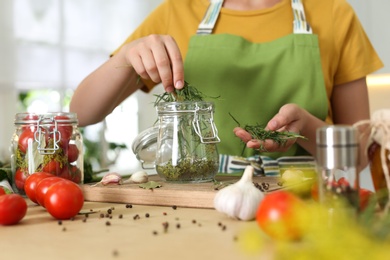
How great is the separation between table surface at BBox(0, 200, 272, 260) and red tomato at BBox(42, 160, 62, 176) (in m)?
0.16

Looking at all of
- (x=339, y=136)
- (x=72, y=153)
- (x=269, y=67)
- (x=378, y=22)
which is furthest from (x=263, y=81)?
(x=378, y=22)

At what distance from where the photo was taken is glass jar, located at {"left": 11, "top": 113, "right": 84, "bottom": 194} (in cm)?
123

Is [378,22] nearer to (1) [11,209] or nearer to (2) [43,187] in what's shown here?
(2) [43,187]

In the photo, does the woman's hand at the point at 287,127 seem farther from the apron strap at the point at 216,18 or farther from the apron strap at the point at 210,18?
the apron strap at the point at 210,18

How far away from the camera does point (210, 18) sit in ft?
5.52

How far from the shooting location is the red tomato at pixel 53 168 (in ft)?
4.02

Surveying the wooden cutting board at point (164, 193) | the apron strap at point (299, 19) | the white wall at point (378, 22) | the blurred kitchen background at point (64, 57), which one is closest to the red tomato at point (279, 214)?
the wooden cutting board at point (164, 193)

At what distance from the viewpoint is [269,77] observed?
5.29ft

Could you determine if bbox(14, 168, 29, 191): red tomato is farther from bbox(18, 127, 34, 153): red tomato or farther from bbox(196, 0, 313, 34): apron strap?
bbox(196, 0, 313, 34): apron strap

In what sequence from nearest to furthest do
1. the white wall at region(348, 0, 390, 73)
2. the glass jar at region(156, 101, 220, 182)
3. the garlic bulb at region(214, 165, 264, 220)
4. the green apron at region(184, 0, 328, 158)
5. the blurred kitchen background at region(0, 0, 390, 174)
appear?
1. the garlic bulb at region(214, 165, 264, 220)
2. the glass jar at region(156, 101, 220, 182)
3. the green apron at region(184, 0, 328, 158)
4. the white wall at region(348, 0, 390, 73)
5. the blurred kitchen background at region(0, 0, 390, 174)

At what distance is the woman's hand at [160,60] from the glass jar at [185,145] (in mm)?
53

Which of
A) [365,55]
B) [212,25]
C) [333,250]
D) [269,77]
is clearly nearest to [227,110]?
[269,77]

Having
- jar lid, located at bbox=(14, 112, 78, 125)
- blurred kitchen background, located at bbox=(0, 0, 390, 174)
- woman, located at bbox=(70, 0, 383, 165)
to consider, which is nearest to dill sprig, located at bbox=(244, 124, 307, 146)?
woman, located at bbox=(70, 0, 383, 165)

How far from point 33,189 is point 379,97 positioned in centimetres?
193
